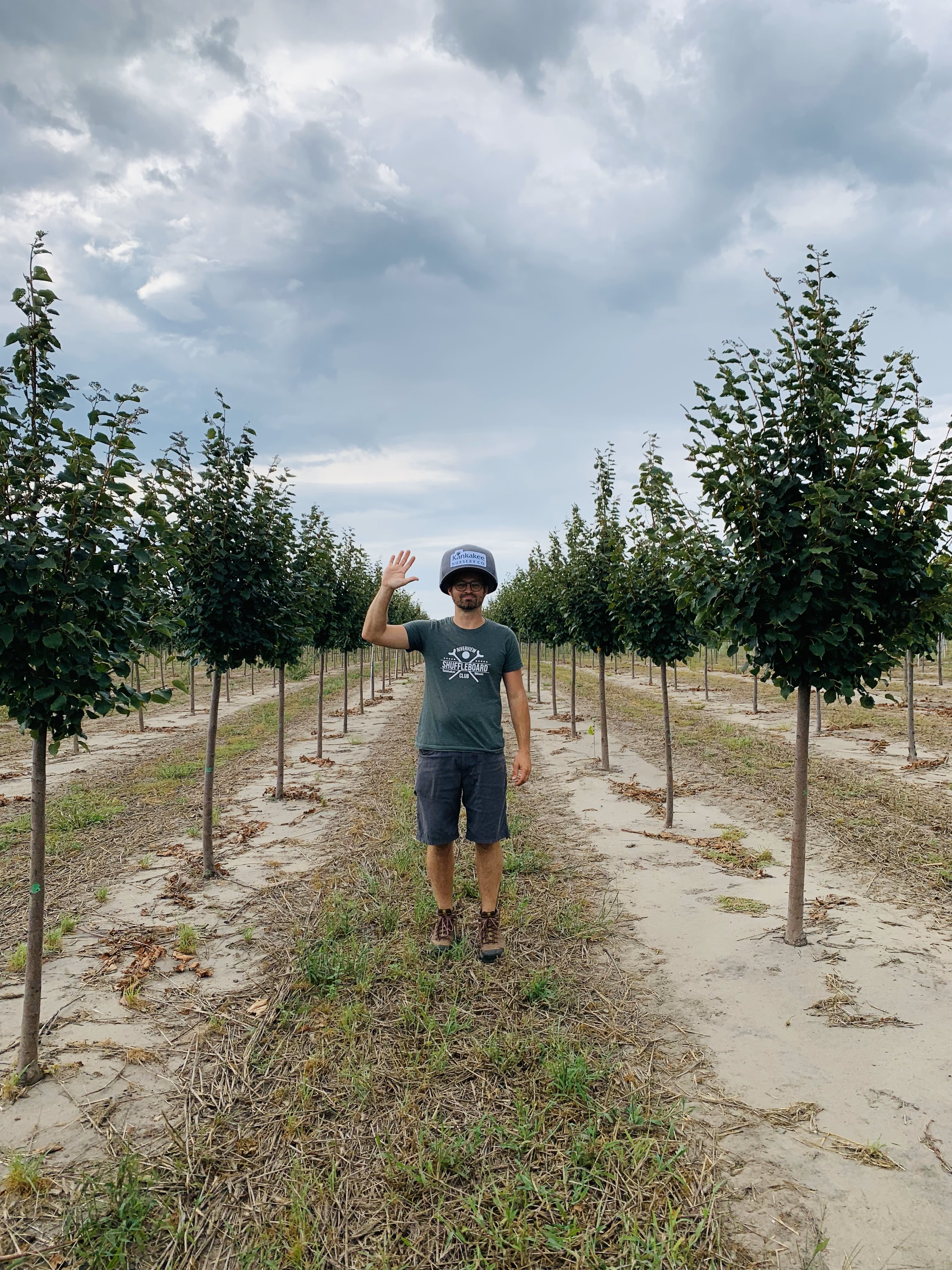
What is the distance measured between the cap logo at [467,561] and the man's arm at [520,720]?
800 millimetres

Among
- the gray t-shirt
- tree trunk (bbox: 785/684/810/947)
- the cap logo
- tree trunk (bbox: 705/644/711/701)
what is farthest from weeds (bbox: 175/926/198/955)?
tree trunk (bbox: 705/644/711/701)

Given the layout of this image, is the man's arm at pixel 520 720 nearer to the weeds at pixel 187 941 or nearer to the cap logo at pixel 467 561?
the cap logo at pixel 467 561

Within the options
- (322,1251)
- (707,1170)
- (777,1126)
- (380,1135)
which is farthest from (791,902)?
(322,1251)

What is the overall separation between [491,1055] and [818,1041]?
1979 mm

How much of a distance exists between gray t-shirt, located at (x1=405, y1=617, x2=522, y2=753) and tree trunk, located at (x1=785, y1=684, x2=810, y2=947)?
230cm

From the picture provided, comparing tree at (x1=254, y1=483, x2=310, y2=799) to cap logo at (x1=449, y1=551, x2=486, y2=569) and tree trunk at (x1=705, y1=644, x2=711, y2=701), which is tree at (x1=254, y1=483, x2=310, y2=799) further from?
tree trunk at (x1=705, y1=644, x2=711, y2=701)

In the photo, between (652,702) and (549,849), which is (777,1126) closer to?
(549,849)

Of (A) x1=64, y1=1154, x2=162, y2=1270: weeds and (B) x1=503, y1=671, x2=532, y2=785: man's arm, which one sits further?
(B) x1=503, y1=671, x2=532, y2=785: man's arm

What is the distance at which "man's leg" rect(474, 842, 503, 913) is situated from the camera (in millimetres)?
4977

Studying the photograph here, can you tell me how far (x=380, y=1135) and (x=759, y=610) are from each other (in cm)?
406

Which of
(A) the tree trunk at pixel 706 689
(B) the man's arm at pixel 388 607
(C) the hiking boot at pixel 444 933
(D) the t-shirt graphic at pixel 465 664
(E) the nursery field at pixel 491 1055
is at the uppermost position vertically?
(B) the man's arm at pixel 388 607

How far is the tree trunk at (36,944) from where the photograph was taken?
3.76m

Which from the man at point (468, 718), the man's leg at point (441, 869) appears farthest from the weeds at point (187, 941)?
the man at point (468, 718)

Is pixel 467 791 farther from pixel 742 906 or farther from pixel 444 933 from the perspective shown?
pixel 742 906
